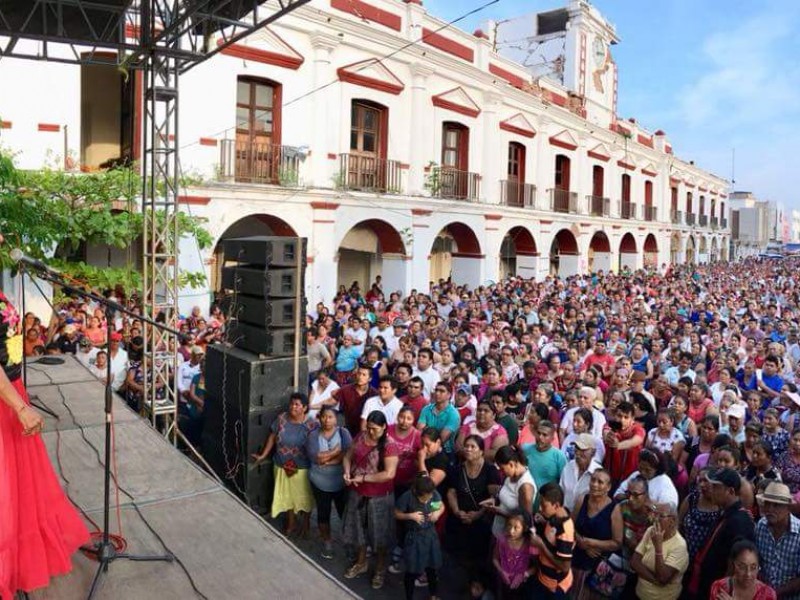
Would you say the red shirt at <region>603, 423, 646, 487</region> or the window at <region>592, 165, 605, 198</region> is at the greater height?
the window at <region>592, 165, 605, 198</region>

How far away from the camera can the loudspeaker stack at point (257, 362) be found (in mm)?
6500

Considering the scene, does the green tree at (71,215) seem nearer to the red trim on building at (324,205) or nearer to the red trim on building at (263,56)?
the red trim on building at (263,56)

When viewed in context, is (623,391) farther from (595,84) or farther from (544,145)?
(595,84)

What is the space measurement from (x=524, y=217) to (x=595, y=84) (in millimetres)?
8501

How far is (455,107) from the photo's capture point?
18109mm

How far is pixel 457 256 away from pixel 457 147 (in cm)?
310

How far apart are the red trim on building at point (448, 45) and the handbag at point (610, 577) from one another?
1431 centimetres

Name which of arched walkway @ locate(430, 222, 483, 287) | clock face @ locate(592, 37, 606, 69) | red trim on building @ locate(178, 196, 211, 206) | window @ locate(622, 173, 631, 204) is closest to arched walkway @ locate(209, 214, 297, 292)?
red trim on building @ locate(178, 196, 211, 206)

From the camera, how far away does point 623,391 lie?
283 inches

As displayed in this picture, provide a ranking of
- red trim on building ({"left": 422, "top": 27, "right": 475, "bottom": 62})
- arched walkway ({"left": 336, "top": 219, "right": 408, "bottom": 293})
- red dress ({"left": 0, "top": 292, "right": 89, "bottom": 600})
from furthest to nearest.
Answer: arched walkway ({"left": 336, "top": 219, "right": 408, "bottom": 293}) < red trim on building ({"left": 422, "top": 27, "right": 475, "bottom": 62}) < red dress ({"left": 0, "top": 292, "right": 89, "bottom": 600})

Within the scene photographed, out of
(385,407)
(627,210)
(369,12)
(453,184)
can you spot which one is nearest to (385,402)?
(385,407)

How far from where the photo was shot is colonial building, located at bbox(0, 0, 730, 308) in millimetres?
13039

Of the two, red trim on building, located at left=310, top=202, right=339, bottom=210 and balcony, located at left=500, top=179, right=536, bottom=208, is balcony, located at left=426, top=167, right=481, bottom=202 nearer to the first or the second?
balcony, located at left=500, top=179, right=536, bottom=208

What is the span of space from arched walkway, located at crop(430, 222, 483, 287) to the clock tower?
8.54m
